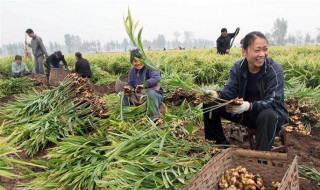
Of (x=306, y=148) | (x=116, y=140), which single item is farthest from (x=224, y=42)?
(x=116, y=140)

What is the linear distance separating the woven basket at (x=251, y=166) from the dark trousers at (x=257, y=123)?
0.52ft

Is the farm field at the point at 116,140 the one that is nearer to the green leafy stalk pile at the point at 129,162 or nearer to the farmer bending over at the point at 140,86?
the green leafy stalk pile at the point at 129,162

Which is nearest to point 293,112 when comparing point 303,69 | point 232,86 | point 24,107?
point 232,86

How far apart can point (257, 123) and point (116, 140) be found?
3.72ft

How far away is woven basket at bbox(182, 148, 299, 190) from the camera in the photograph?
1.57 m

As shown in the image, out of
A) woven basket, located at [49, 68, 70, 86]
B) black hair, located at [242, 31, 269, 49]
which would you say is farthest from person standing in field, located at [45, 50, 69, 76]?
black hair, located at [242, 31, 269, 49]

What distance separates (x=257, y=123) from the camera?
6.33 feet

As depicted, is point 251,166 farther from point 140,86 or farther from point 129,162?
point 140,86

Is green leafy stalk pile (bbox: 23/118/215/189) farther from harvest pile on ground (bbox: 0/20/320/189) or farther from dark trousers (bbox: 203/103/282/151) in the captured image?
dark trousers (bbox: 203/103/282/151)

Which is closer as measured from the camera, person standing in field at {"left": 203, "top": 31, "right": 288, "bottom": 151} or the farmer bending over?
person standing in field at {"left": 203, "top": 31, "right": 288, "bottom": 151}

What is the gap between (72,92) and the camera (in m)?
3.69

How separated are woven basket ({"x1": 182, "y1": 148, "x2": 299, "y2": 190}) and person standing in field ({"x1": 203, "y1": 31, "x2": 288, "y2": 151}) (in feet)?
0.52

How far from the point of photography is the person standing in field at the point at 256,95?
189 centimetres

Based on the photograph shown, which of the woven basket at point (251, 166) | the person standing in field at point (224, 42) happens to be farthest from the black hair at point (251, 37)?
the person standing in field at point (224, 42)
